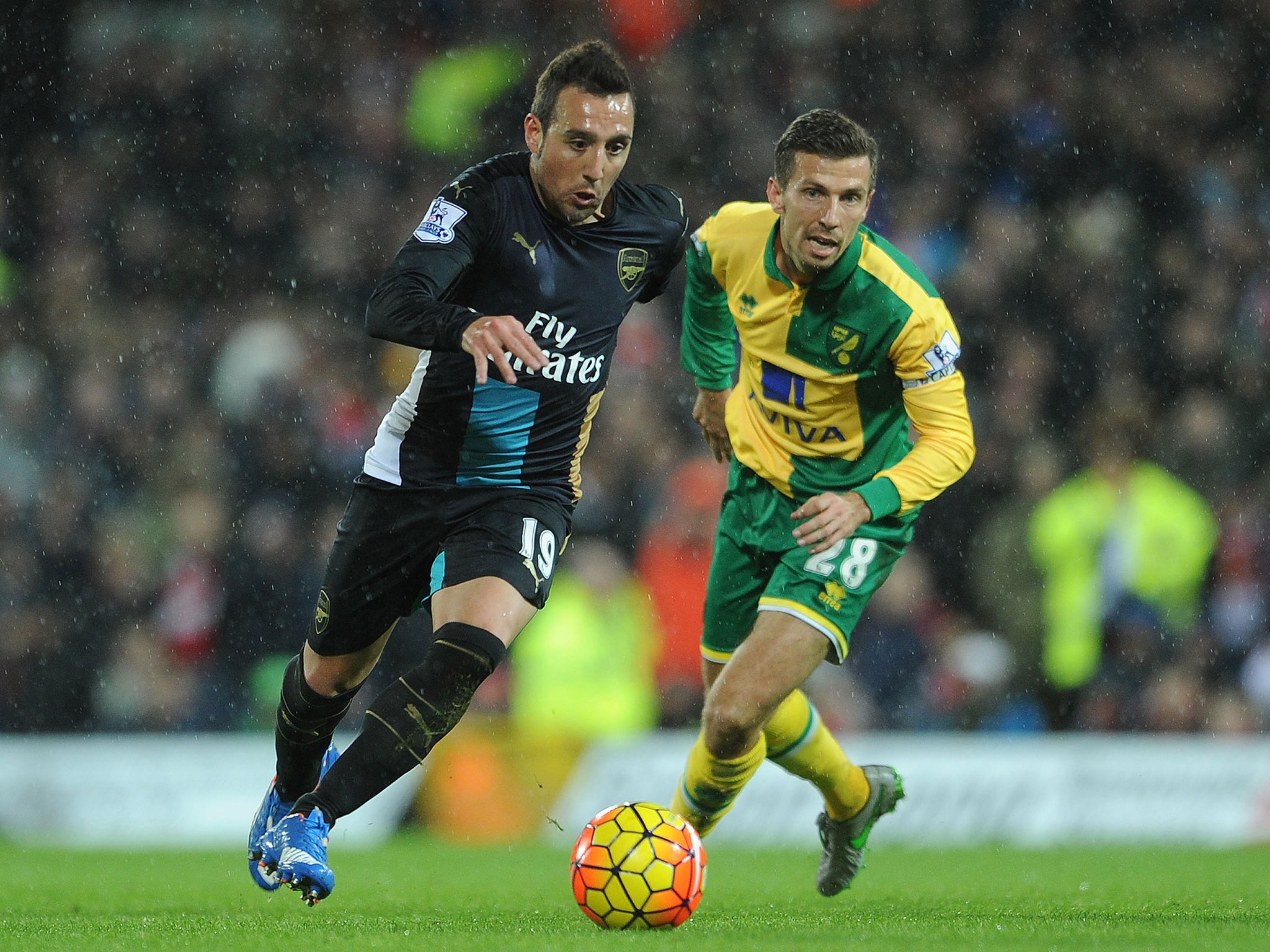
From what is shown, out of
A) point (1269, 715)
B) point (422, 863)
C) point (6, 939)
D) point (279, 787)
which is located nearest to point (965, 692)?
point (1269, 715)

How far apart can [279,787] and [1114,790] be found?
564 cm

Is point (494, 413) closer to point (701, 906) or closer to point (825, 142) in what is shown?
point (825, 142)

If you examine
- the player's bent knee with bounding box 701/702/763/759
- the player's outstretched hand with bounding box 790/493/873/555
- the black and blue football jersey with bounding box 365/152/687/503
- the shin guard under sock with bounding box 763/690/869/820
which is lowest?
the shin guard under sock with bounding box 763/690/869/820

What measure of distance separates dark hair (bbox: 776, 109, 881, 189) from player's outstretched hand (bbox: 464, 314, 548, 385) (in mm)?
1339

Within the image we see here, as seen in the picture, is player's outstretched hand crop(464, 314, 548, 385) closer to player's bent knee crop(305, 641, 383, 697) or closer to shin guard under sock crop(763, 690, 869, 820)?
player's bent knee crop(305, 641, 383, 697)

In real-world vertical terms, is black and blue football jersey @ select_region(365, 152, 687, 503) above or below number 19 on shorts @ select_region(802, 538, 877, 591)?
above

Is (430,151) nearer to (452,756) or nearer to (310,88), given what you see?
(310,88)

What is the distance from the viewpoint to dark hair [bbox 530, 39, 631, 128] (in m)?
4.99

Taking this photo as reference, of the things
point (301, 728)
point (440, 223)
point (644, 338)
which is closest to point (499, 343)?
point (440, 223)

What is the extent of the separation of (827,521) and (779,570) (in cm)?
59

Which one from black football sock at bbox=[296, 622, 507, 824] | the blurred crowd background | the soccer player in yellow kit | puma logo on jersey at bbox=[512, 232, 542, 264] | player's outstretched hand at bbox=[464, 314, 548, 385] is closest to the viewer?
player's outstretched hand at bbox=[464, 314, 548, 385]

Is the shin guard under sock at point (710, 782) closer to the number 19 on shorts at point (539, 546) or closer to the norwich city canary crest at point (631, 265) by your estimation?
the number 19 on shorts at point (539, 546)

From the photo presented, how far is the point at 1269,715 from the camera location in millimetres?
10273

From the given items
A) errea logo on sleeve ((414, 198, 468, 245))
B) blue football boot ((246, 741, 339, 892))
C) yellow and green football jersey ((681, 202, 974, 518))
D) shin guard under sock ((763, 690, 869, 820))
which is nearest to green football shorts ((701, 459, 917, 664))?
yellow and green football jersey ((681, 202, 974, 518))
